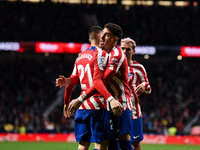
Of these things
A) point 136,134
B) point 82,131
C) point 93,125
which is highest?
point 93,125

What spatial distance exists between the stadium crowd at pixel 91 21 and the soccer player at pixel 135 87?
16.8 metres

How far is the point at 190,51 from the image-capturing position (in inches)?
832

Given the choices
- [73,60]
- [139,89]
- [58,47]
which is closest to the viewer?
[139,89]

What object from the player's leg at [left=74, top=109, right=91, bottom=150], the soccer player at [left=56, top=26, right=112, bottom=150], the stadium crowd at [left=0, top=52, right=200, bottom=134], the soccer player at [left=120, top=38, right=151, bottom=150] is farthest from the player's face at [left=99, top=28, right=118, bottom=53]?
the stadium crowd at [left=0, top=52, right=200, bottom=134]

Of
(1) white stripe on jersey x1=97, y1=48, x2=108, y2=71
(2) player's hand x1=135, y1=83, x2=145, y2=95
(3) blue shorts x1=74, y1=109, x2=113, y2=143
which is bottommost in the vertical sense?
(3) blue shorts x1=74, y1=109, x2=113, y2=143

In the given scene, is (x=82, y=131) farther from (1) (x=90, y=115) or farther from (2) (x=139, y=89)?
(2) (x=139, y=89)

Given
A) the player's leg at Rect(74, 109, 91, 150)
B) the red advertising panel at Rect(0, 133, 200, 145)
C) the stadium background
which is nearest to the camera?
the player's leg at Rect(74, 109, 91, 150)

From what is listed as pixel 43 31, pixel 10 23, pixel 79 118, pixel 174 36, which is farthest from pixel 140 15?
pixel 79 118

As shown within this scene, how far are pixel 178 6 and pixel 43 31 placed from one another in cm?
1272

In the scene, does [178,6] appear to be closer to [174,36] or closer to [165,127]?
[174,36]

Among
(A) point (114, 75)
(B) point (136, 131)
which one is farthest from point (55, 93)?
(A) point (114, 75)

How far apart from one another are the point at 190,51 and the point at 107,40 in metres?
18.2

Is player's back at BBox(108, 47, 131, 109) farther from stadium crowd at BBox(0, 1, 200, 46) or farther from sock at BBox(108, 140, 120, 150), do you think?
stadium crowd at BBox(0, 1, 200, 46)

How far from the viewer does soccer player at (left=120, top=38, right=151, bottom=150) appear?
5164mm
